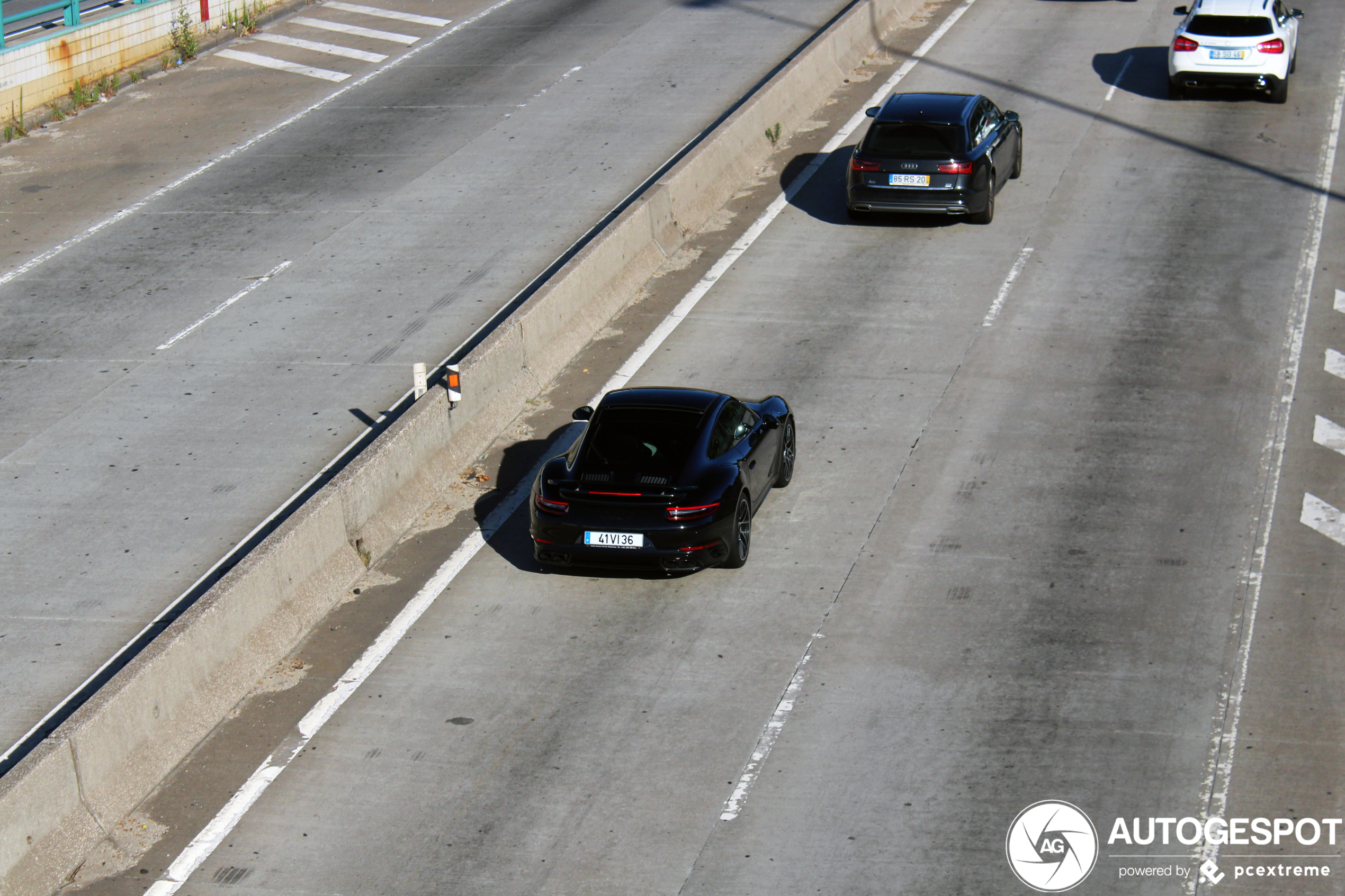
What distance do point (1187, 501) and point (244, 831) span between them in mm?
8440

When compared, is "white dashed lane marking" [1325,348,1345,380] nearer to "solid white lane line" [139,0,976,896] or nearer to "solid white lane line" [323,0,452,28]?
"solid white lane line" [139,0,976,896]

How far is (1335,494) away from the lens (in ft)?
44.3

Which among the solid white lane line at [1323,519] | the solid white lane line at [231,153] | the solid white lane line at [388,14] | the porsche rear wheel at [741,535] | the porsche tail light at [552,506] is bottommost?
the solid white lane line at [231,153]

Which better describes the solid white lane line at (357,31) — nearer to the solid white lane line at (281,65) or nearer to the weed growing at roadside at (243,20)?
the weed growing at roadside at (243,20)

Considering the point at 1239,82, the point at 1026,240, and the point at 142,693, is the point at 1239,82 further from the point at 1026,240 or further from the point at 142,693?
the point at 142,693

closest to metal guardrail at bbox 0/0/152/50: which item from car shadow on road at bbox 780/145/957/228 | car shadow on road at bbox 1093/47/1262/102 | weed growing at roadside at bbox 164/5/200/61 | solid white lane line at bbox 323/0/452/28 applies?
weed growing at roadside at bbox 164/5/200/61

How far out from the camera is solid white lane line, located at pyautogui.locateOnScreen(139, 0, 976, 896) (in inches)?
371

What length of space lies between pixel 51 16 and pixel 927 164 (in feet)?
58.4

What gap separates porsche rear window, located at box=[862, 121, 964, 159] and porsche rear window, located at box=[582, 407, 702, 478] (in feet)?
28.2

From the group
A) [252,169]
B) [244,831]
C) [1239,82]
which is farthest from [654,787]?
[1239,82]

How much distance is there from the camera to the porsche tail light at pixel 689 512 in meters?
12.0

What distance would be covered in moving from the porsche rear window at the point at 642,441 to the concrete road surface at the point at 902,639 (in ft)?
3.30

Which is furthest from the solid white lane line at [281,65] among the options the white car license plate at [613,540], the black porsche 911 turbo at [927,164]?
the white car license plate at [613,540]

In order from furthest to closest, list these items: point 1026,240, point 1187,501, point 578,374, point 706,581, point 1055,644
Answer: point 1026,240, point 578,374, point 1187,501, point 706,581, point 1055,644
